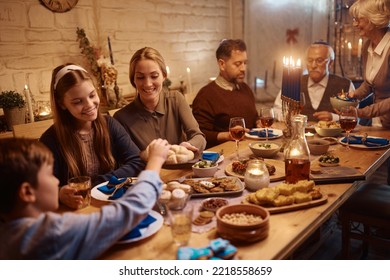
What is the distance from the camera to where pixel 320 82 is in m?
2.91

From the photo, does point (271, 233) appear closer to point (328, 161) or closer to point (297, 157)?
point (297, 157)

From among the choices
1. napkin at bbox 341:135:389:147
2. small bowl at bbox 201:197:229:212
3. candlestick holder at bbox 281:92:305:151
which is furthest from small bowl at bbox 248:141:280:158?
small bowl at bbox 201:197:229:212

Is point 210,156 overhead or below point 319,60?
below

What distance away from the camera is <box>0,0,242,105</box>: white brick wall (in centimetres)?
243

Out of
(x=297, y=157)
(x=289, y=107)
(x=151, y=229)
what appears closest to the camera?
(x=151, y=229)

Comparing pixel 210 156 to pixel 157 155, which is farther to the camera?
pixel 210 156

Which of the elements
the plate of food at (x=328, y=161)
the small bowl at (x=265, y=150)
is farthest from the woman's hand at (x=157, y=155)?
the plate of food at (x=328, y=161)

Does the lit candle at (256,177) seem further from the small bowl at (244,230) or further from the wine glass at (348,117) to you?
the wine glass at (348,117)

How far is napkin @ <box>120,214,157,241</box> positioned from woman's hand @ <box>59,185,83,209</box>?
0.29 metres

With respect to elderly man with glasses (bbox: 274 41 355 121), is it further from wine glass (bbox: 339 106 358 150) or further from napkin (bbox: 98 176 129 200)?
napkin (bbox: 98 176 129 200)

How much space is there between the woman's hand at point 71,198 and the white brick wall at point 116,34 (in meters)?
1.41

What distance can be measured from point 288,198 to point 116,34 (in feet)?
7.53

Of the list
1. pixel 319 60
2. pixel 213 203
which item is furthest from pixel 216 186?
pixel 319 60

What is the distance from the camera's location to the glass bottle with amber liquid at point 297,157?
1418mm
